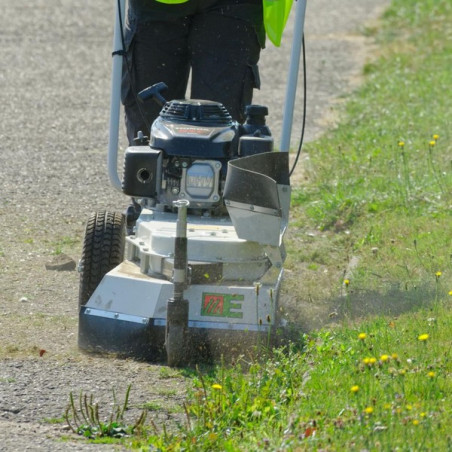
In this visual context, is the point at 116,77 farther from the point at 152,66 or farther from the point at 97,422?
the point at 97,422

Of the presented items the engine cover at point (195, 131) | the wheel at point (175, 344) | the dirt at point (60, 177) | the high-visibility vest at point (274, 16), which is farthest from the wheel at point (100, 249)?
→ the high-visibility vest at point (274, 16)

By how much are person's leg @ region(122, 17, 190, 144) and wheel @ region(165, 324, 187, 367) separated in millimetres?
1215

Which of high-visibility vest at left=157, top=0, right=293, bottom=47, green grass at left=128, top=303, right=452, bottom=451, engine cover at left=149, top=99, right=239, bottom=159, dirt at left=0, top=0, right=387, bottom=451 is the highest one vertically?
high-visibility vest at left=157, top=0, right=293, bottom=47

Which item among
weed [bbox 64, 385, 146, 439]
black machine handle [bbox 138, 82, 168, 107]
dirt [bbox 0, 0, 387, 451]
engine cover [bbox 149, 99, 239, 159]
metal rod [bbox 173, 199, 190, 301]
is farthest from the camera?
black machine handle [bbox 138, 82, 168, 107]

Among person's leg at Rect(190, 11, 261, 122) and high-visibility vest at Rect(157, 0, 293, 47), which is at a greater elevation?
high-visibility vest at Rect(157, 0, 293, 47)

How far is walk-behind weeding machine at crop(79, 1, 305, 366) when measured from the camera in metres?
3.94

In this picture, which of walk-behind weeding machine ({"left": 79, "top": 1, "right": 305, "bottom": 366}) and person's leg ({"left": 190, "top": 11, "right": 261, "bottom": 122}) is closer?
walk-behind weeding machine ({"left": 79, "top": 1, "right": 305, "bottom": 366})

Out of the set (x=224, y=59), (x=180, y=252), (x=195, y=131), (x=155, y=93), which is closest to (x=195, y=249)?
(x=180, y=252)

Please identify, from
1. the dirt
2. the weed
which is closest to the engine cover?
the dirt

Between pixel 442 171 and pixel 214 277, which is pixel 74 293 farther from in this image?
pixel 442 171

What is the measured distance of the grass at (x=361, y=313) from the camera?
322 centimetres

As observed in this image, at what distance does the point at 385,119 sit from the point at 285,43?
494cm

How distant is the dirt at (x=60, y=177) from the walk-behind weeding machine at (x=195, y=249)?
15cm

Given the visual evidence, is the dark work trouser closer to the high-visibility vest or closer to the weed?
the high-visibility vest
